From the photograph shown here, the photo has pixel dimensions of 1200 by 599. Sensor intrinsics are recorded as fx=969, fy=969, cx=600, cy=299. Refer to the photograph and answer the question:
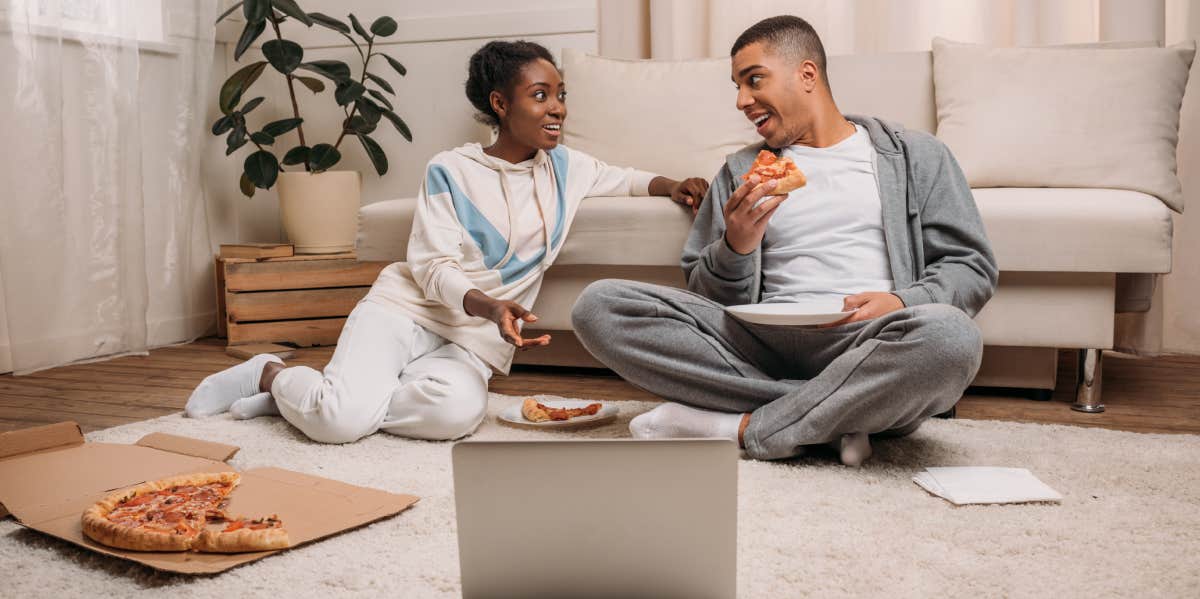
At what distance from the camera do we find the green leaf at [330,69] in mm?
3422

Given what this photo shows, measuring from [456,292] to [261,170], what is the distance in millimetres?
1833

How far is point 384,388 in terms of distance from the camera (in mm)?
1988

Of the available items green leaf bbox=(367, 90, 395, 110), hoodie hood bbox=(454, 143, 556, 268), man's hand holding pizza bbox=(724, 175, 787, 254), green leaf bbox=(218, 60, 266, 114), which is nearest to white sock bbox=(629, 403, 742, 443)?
man's hand holding pizza bbox=(724, 175, 787, 254)

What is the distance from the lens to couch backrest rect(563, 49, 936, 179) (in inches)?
110

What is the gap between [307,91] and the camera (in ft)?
12.9

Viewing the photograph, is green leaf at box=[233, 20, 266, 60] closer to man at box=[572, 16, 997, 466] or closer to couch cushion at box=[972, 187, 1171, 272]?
man at box=[572, 16, 997, 466]

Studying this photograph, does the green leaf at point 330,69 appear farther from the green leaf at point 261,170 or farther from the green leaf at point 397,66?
the green leaf at point 261,170

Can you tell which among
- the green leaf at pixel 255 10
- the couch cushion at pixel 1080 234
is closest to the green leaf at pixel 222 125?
the green leaf at pixel 255 10

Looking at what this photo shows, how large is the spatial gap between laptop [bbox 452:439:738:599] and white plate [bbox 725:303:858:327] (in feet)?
2.49

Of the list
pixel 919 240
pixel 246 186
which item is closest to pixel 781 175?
pixel 919 240

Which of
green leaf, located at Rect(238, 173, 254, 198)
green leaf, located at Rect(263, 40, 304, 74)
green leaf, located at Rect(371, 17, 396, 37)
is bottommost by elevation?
green leaf, located at Rect(238, 173, 254, 198)

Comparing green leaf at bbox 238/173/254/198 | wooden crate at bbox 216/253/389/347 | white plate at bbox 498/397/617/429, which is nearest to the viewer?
white plate at bbox 498/397/617/429

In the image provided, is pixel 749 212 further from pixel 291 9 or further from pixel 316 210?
pixel 291 9

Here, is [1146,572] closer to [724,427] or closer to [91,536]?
[724,427]
